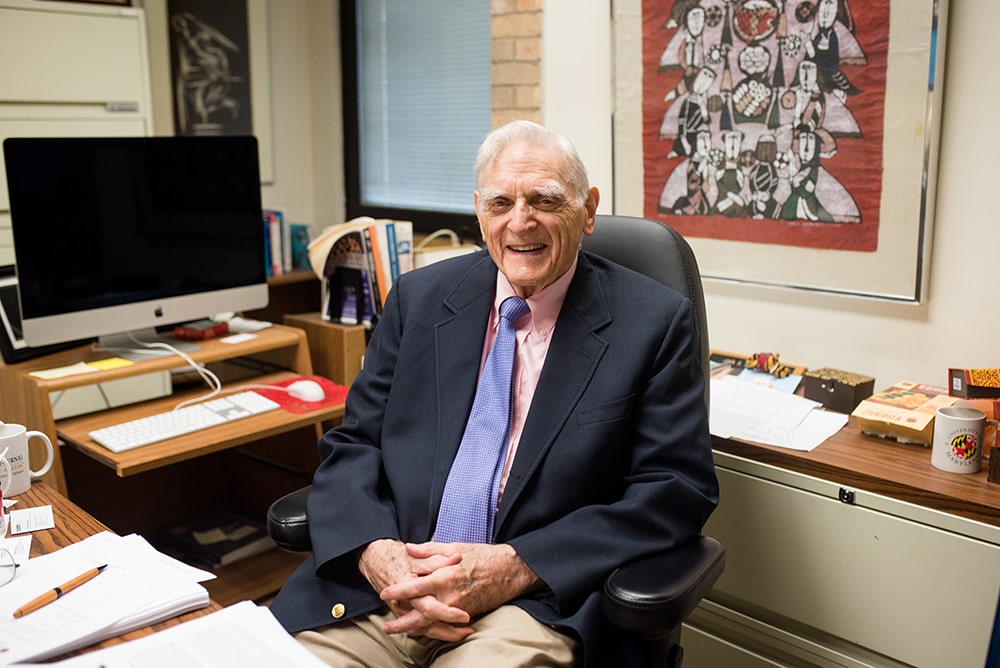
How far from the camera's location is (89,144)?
7.03ft

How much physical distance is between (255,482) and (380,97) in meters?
1.68

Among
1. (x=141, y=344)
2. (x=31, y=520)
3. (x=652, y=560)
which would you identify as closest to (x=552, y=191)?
(x=652, y=560)

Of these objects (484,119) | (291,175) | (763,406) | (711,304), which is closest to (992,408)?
(763,406)

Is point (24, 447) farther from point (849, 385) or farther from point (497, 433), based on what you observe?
point (849, 385)

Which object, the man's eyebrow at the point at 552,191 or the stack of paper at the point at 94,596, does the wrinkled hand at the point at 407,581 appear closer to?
the stack of paper at the point at 94,596

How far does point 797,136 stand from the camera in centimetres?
214

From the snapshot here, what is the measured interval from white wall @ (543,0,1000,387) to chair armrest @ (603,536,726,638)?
940mm

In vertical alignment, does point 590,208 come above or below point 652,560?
above

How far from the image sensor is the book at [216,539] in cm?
271

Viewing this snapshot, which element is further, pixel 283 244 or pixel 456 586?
pixel 283 244

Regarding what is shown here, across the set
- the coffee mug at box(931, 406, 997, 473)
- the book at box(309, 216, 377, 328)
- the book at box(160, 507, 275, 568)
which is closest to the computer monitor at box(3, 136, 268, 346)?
the book at box(309, 216, 377, 328)

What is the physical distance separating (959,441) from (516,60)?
71.8 inches

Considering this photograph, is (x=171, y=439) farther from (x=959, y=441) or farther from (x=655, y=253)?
(x=959, y=441)

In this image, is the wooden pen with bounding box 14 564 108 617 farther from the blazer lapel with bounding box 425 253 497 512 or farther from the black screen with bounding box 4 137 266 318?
the black screen with bounding box 4 137 266 318
